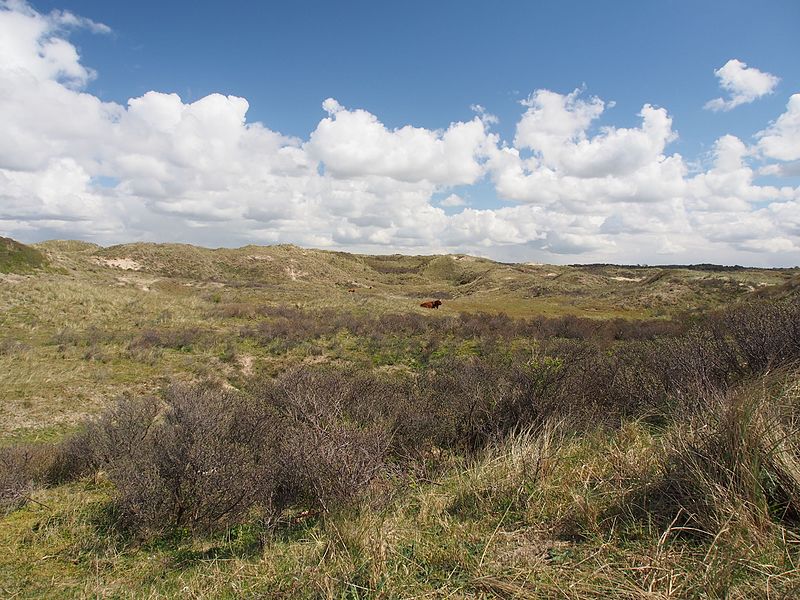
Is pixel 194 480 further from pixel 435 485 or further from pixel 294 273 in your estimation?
pixel 294 273

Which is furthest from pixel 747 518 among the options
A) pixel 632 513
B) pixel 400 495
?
pixel 400 495

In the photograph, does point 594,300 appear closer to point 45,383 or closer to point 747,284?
point 747,284

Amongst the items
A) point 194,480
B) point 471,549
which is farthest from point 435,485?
point 194,480

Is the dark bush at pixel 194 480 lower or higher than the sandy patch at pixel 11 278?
lower

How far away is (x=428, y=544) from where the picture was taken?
9.96 feet

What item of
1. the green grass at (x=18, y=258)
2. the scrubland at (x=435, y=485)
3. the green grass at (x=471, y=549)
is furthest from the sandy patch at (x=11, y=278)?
the green grass at (x=471, y=549)

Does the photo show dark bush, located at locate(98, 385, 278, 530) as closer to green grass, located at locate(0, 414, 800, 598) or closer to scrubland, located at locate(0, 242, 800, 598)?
scrubland, located at locate(0, 242, 800, 598)

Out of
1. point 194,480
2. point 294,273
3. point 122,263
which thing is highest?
point 122,263

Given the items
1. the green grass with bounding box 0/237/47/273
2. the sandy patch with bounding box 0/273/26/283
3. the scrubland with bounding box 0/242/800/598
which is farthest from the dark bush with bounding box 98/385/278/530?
the green grass with bounding box 0/237/47/273

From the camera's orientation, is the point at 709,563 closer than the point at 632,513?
Yes

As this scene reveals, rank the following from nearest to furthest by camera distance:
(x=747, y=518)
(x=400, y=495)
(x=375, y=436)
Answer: (x=747, y=518) → (x=400, y=495) → (x=375, y=436)

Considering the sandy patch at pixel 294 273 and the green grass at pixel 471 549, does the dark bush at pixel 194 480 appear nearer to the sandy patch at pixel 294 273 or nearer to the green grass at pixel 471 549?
the green grass at pixel 471 549

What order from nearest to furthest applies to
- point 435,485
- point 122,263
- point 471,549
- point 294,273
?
point 471,549, point 435,485, point 122,263, point 294,273

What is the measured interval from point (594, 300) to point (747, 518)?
48.9 m
